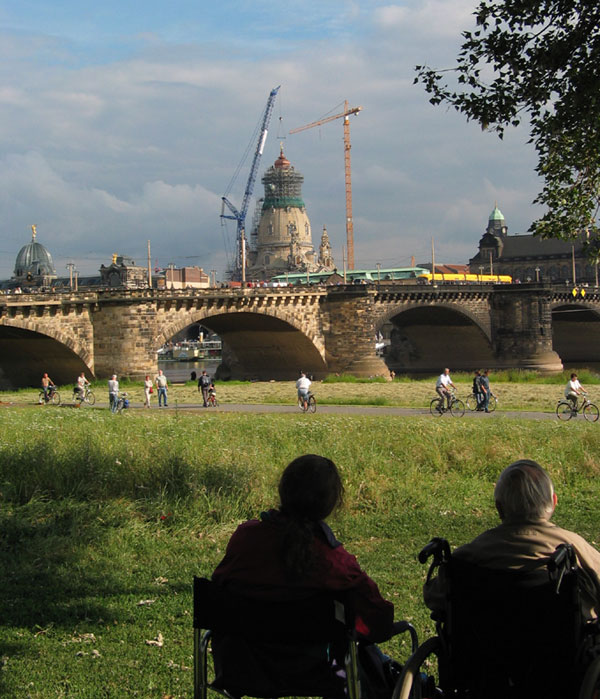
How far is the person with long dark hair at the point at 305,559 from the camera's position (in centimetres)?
373

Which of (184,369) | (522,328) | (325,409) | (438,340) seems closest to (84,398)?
(325,409)

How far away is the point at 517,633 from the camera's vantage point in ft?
12.1

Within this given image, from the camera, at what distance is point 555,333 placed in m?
84.9

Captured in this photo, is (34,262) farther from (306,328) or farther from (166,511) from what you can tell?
(166,511)

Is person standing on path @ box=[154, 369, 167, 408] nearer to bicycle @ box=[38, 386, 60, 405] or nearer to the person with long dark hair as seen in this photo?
bicycle @ box=[38, 386, 60, 405]

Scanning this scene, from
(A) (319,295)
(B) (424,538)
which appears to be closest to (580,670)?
(B) (424,538)

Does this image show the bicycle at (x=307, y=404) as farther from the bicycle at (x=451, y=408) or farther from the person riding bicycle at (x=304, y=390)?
the bicycle at (x=451, y=408)

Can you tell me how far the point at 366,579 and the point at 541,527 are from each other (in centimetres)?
78

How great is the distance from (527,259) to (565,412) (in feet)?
390

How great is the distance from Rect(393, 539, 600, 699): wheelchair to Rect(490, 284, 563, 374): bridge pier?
206 ft

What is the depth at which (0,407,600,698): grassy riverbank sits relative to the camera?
5535 mm

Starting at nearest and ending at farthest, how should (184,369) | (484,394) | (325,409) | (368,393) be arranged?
(484,394), (325,409), (368,393), (184,369)

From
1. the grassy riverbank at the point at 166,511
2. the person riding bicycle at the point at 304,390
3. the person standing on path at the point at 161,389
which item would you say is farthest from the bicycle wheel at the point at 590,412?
the person standing on path at the point at 161,389

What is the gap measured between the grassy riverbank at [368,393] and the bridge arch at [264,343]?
168 inches
